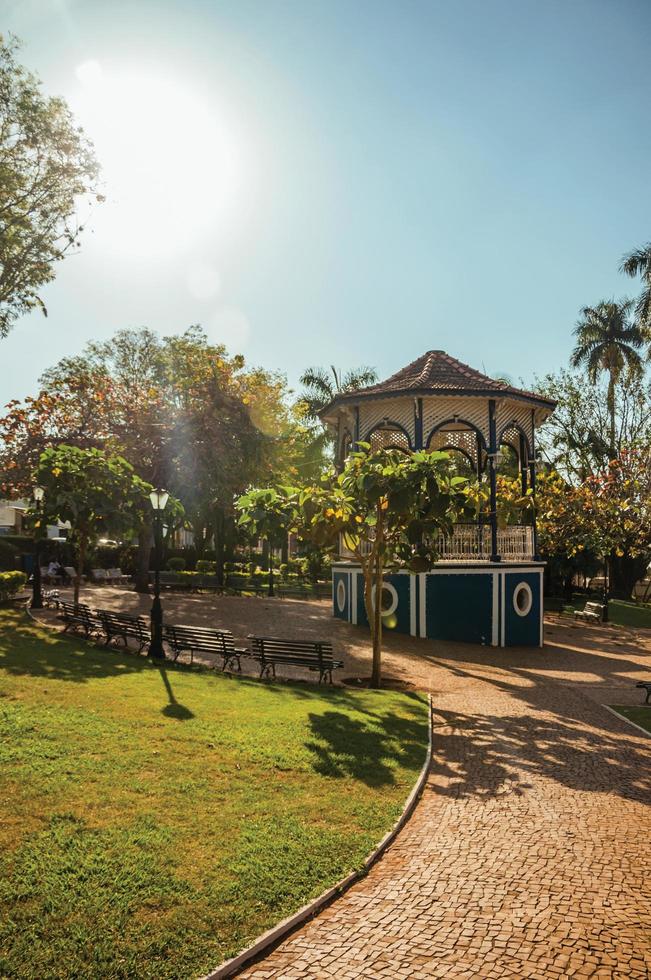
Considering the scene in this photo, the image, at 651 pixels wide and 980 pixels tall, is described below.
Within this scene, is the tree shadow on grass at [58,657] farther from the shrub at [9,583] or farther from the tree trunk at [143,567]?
the tree trunk at [143,567]

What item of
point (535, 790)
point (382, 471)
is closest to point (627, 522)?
point (382, 471)

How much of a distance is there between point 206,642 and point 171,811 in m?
7.96

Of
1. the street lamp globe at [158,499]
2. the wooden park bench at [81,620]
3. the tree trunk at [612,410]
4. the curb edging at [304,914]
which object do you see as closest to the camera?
the curb edging at [304,914]

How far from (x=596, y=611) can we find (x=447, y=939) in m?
25.9

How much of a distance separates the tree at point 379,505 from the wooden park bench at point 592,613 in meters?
16.7

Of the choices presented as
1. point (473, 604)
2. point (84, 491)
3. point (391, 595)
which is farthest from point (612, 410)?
point (84, 491)

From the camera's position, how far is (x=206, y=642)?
1421 cm

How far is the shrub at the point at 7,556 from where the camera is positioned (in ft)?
110

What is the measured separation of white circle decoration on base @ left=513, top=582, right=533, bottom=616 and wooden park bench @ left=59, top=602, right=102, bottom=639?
41.1 ft

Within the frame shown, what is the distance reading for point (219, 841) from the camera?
5.86 meters

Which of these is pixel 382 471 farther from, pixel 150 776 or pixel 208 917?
pixel 208 917

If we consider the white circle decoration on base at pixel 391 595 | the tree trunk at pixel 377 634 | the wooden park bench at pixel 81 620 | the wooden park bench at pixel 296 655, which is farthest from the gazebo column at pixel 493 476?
the wooden park bench at pixel 81 620

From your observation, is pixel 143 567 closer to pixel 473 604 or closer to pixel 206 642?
pixel 473 604

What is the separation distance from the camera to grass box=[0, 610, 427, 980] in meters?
4.49
